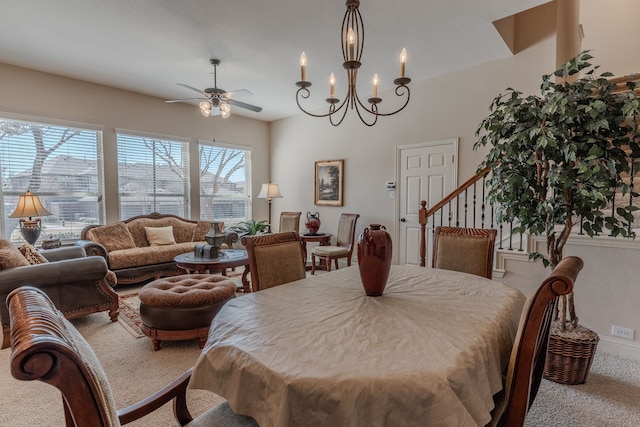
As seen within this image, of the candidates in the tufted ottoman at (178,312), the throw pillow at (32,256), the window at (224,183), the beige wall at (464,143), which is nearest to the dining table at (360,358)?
the tufted ottoman at (178,312)

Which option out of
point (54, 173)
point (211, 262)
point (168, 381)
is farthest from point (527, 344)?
point (54, 173)

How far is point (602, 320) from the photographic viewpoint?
2613mm

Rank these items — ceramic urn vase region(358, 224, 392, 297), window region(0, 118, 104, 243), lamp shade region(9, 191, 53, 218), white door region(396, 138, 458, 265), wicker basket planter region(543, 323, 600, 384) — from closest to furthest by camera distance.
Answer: ceramic urn vase region(358, 224, 392, 297) → wicker basket planter region(543, 323, 600, 384) → lamp shade region(9, 191, 53, 218) → window region(0, 118, 104, 243) → white door region(396, 138, 458, 265)

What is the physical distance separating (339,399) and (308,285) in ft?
3.31

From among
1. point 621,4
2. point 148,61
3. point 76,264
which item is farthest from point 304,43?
point 621,4

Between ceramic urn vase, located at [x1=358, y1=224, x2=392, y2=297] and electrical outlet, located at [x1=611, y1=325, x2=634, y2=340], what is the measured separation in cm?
226

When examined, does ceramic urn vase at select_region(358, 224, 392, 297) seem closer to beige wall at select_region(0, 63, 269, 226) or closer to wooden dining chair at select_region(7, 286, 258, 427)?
wooden dining chair at select_region(7, 286, 258, 427)

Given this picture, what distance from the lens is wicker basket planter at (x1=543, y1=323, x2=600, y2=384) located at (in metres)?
2.16

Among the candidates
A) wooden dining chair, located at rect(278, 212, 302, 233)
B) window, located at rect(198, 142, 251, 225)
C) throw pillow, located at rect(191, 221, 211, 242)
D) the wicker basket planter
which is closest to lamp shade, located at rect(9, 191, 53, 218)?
throw pillow, located at rect(191, 221, 211, 242)

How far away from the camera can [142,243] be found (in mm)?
4945

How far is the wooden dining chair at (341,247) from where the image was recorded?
496 centimetres

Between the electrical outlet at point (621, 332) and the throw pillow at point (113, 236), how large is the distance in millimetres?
5463

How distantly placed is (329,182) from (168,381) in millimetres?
4259

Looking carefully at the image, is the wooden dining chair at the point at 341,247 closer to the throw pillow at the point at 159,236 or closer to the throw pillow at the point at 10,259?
the throw pillow at the point at 159,236
